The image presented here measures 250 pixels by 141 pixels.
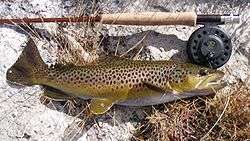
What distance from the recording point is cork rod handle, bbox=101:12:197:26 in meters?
3.25

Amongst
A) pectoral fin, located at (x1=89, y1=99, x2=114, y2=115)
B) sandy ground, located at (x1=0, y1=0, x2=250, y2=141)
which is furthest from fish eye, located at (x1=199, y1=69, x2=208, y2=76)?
pectoral fin, located at (x1=89, y1=99, x2=114, y2=115)

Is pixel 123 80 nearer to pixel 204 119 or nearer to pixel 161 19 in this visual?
pixel 161 19

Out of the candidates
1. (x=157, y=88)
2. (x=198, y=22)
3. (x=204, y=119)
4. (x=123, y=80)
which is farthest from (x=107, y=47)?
(x=204, y=119)

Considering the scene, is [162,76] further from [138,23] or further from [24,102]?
[24,102]

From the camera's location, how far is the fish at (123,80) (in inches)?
127

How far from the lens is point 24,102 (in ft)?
11.1

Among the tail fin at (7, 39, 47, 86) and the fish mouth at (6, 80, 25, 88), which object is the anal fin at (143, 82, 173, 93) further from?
the fish mouth at (6, 80, 25, 88)

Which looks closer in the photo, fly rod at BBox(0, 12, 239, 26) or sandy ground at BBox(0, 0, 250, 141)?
fly rod at BBox(0, 12, 239, 26)

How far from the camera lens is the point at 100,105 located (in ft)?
10.7

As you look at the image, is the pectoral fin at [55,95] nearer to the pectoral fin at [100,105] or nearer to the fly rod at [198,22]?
the pectoral fin at [100,105]

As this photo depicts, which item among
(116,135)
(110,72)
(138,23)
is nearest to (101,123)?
(116,135)

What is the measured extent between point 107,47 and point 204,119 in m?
0.69

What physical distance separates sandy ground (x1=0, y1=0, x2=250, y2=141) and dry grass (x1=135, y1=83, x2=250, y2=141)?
107 mm

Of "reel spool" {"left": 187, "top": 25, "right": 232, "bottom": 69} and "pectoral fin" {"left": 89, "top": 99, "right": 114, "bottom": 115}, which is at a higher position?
"reel spool" {"left": 187, "top": 25, "right": 232, "bottom": 69}
